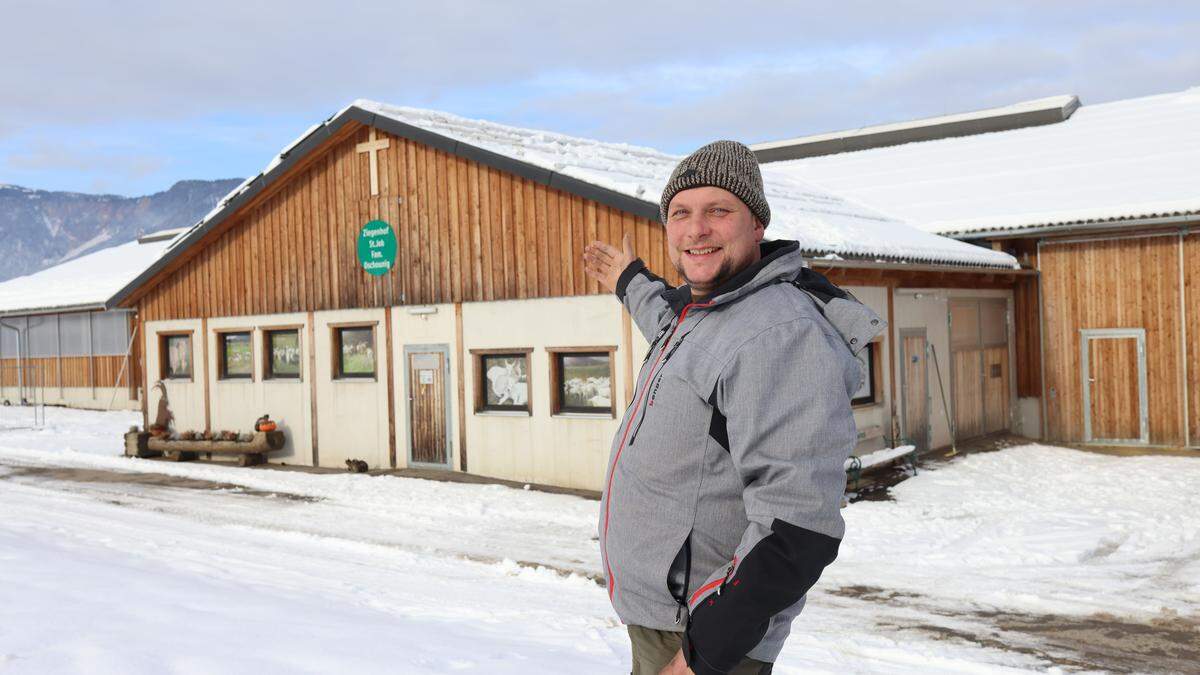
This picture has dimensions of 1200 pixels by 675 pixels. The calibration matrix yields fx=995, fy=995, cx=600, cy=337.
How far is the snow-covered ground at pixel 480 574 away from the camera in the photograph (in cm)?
549

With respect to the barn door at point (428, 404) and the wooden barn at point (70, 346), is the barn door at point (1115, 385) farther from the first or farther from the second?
the wooden barn at point (70, 346)

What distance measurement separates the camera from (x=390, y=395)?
1533 centimetres

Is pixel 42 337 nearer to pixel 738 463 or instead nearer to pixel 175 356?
pixel 175 356

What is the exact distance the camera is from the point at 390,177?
15281mm

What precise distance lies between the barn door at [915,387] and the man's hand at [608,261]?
12045 mm

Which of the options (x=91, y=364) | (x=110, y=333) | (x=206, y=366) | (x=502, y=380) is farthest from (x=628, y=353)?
(x=91, y=364)

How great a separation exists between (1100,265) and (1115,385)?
6.85 feet

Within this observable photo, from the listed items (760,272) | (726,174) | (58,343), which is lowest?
(760,272)

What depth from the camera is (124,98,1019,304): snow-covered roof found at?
12.7 metres

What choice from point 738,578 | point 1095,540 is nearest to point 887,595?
point 1095,540

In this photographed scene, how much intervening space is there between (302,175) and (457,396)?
4.95 metres

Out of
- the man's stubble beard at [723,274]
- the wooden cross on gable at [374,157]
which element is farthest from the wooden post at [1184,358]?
the man's stubble beard at [723,274]

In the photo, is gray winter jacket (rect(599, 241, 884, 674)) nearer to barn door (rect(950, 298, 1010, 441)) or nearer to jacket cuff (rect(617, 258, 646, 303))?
jacket cuff (rect(617, 258, 646, 303))

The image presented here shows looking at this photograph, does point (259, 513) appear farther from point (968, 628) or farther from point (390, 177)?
point (968, 628)
